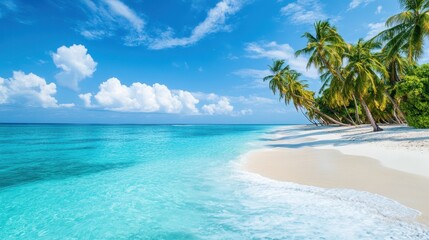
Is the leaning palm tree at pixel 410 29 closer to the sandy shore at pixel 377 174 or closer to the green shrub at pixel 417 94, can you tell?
the green shrub at pixel 417 94

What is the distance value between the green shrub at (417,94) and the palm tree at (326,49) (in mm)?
6555

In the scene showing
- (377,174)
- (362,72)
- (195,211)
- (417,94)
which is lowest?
(195,211)

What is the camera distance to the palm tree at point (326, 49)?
905 inches

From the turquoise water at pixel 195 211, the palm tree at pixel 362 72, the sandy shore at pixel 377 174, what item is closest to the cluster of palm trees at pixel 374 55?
the palm tree at pixel 362 72

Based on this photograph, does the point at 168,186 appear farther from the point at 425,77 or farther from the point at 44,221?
the point at 425,77

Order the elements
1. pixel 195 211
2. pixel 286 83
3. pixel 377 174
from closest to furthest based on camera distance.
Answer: pixel 195 211
pixel 377 174
pixel 286 83

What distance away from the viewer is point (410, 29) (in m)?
15.6

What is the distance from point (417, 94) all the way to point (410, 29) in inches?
174

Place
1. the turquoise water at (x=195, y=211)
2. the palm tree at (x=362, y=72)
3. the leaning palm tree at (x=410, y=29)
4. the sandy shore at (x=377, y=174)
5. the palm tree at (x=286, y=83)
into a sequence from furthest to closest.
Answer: the palm tree at (x=286, y=83) < the palm tree at (x=362, y=72) < the leaning palm tree at (x=410, y=29) < the sandy shore at (x=377, y=174) < the turquoise water at (x=195, y=211)

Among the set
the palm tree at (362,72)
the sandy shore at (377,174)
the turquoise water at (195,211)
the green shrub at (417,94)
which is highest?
the palm tree at (362,72)

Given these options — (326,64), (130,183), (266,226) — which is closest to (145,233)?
(266,226)

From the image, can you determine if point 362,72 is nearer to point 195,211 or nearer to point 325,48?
point 325,48

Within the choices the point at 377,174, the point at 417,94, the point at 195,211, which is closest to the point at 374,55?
the point at 417,94

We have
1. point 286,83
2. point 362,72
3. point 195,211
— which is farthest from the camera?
point 286,83
